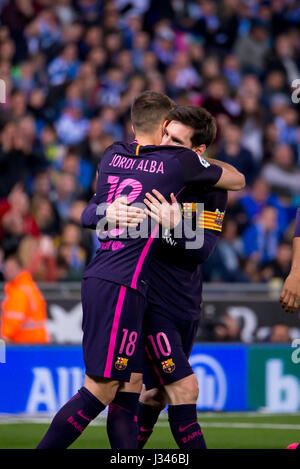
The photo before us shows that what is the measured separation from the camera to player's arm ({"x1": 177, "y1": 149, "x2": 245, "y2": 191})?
536 cm

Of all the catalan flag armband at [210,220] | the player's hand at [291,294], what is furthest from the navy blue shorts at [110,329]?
the player's hand at [291,294]

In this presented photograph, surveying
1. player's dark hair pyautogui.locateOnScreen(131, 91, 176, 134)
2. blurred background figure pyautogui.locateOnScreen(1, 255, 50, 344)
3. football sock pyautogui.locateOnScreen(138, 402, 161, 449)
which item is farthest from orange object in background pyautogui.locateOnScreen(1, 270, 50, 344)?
player's dark hair pyautogui.locateOnScreen(131, 91, 176, 134)

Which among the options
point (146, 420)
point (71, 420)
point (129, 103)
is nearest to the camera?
point (71, 420)

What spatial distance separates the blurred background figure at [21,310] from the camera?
10031mm

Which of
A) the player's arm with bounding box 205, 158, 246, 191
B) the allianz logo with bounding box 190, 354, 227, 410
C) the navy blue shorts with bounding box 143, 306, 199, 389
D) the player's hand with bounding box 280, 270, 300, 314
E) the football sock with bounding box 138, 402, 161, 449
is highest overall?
the player's arm with bounding box 205, 158, 246, 191

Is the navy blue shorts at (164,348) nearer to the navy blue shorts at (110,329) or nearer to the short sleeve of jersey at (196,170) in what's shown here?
the navy blue shorts at (110,329)

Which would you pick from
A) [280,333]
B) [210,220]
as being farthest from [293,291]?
[280,333]

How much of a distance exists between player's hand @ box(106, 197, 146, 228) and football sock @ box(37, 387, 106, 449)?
94 cm

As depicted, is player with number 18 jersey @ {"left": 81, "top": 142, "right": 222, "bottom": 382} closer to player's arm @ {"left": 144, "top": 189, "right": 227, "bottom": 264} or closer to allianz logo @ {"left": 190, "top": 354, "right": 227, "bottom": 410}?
player's arm @ {"left": 144, "top": 189, "right": 227, "bottom": 264}

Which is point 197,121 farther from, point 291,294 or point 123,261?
point 291,294

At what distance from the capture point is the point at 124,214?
17.0 ft

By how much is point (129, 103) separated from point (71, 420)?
9.04m

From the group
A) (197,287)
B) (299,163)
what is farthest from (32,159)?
(197,287)

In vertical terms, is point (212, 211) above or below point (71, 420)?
above
